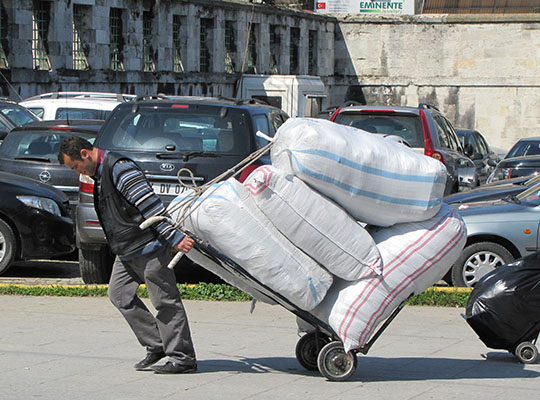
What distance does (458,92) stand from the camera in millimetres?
46656

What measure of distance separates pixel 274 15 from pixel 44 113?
80.6 feet

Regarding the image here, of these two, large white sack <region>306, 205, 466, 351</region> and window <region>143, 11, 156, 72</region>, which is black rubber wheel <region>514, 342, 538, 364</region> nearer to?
large white sack <region>306, 205, 466, 351</region>

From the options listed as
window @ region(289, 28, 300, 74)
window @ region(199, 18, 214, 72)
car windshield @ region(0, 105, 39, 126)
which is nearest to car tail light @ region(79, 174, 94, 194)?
car windshield @ region(0, 105, 39, 126)

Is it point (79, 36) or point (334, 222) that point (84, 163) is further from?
point (79, 36)

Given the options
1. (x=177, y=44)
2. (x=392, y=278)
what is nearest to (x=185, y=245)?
(x=392, y=278)

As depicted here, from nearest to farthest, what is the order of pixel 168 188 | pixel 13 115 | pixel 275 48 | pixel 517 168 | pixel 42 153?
1. pixel 168 188
2. pixel 42 153
3. pixel 13 115
4. pixel 517 168
5. pixel 275 48

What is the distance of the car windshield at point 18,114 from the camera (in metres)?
17.2

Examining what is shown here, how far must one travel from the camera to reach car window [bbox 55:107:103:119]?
1791 cm

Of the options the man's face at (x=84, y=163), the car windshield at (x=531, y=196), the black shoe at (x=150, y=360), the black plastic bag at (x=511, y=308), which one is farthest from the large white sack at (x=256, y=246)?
the car windshield at (x=531, y=196)

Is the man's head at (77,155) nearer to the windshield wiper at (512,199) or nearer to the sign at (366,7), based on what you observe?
the windshield wiper at (512,199)

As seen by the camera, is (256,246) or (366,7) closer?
(256,246)

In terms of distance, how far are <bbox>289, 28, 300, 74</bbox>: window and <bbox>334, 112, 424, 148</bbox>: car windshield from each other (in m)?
28.9

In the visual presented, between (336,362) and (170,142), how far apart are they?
4397 millimetres

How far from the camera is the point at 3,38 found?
2650 centimetres
